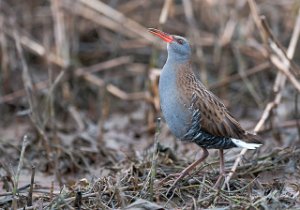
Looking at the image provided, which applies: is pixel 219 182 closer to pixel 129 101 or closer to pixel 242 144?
pixel 242 144

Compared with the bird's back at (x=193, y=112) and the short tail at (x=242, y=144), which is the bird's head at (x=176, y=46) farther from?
the short tail at (x=242, y=144)

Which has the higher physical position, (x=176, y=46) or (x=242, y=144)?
(x=176, y=46)

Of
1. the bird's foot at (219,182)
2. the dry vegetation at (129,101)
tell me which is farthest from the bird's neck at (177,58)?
the bird's foot at (219,182)

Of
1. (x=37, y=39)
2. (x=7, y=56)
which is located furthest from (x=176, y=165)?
(x=37, y=39)

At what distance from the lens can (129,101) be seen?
8141 millimetres

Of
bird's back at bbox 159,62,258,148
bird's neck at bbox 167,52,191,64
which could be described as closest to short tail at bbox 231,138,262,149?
bird's back at bbox 159,62,258,148

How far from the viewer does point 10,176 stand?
5.08 meters

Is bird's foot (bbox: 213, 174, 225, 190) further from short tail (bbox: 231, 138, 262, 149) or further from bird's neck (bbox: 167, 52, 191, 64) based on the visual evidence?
bird's neck (bbox: 167, 52, 191, 64)

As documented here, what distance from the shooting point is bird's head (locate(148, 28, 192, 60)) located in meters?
4.66

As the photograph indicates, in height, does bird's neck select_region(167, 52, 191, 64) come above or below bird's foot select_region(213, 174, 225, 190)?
above

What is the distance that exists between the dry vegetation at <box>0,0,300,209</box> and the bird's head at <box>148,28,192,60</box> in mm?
600

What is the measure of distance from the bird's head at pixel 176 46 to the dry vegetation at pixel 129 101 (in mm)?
600

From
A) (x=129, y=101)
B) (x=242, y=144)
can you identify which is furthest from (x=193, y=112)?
(x=129, y=101)

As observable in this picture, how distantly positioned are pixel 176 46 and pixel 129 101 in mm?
3511
